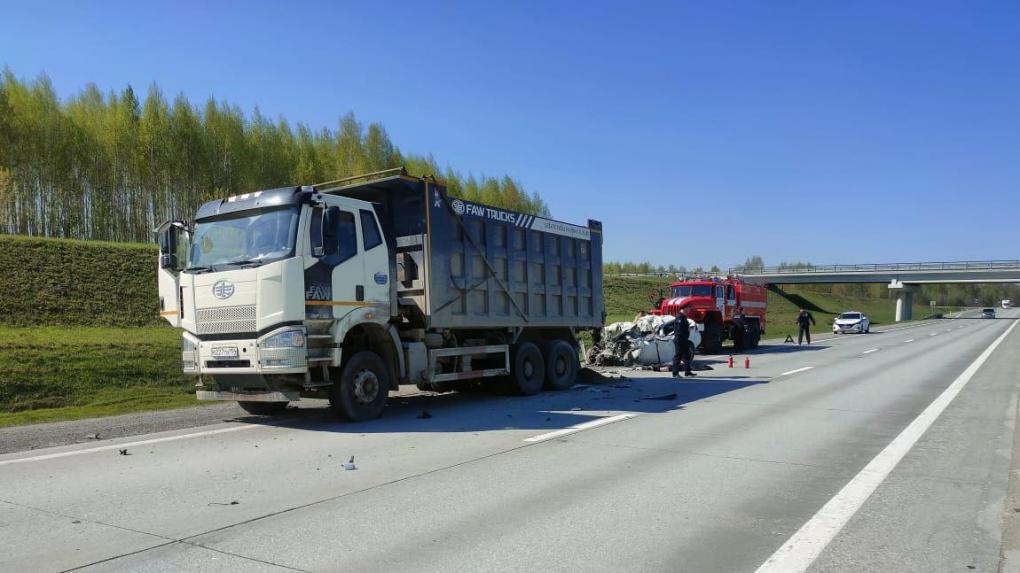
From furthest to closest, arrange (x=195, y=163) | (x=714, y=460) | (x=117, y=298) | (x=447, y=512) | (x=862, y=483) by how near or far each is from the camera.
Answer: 1. (x=195, y=163)
2. (x=117, y=298)
3. (x=714, y=460)
4. (x=862, y=483)
5. (x=447, y=512)

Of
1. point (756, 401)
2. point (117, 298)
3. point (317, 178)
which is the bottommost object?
point (756, 401)

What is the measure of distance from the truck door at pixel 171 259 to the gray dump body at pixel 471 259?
8.15 ft

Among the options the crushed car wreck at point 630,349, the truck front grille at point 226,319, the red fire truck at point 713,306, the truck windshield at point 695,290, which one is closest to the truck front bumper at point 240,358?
the truck front grille at point 226,319

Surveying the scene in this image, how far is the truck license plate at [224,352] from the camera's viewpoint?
917 cm

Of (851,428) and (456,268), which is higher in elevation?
(456,268)

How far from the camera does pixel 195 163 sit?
40.2 meters

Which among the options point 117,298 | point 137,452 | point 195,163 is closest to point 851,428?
point 137,452

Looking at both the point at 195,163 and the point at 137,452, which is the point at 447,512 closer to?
the point at 137,452

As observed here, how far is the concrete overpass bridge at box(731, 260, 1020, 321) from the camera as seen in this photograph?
74750 mm

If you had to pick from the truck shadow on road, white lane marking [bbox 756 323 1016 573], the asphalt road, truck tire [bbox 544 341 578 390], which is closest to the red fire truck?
the truck shadow on road

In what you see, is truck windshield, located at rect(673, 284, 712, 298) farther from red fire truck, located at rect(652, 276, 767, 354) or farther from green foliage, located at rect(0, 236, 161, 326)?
green foliage, located at rect(0, 236, 161, 326)

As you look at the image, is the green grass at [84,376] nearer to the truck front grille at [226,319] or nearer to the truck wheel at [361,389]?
the truck front grille at [226,319]

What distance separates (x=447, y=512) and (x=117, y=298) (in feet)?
74.3

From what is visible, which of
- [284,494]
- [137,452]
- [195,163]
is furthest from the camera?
[195,163]
